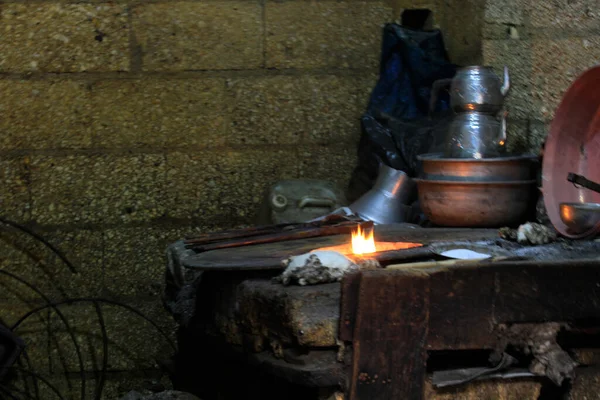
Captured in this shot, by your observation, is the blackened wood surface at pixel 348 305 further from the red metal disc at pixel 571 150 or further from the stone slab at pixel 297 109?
the stone slab at pixel 297 109

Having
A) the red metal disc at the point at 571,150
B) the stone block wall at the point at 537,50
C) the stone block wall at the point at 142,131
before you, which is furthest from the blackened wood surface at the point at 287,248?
the stone block wall at the point at 142,131

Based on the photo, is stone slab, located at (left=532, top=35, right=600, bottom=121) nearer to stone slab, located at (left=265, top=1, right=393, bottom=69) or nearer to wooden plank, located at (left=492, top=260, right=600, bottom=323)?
stone slab, located at (left=265, top=1, right=393, bottom=69)

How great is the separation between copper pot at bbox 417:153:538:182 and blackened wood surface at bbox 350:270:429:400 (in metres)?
1.23

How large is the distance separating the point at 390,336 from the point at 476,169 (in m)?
1.34

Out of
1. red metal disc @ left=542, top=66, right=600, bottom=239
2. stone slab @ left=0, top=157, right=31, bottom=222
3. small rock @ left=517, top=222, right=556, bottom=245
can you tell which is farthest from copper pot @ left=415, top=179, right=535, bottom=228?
stone slab @ left=0, top=157, right=31, bottom=222

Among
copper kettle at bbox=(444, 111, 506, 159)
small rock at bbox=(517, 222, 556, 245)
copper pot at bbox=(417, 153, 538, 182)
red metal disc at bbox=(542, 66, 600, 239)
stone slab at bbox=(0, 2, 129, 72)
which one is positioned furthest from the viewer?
stone slab at bbox=(0, 2, 129, 72)

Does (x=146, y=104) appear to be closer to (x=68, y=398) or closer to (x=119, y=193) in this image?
(x=119, y=193)

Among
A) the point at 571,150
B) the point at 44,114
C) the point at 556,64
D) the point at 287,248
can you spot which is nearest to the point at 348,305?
the point at 287,248

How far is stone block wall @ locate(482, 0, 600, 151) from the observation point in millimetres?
3527

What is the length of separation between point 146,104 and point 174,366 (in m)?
1.43

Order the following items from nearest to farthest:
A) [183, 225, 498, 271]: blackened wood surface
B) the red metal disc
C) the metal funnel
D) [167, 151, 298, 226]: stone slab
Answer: [183, 225, 498, 271]: blackened wood surface, the red metal disc, the metal funnel, [167, 151, 298, 226]: stone slab

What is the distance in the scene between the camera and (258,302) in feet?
7.50

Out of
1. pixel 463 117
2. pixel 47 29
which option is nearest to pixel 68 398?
pixel 47 29

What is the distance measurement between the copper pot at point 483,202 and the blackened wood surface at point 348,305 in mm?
1297
